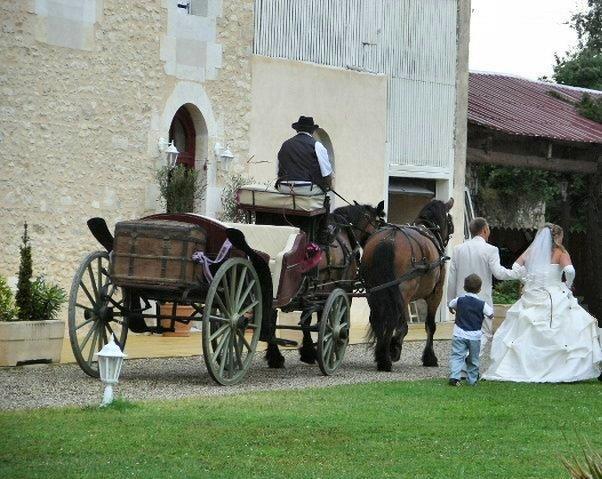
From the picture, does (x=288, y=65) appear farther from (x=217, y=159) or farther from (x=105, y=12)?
(x=105, y=12)

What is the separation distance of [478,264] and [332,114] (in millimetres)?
8102

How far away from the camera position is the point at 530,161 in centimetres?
2852

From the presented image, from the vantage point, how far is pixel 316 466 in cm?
916

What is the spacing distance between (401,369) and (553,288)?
2034 mm

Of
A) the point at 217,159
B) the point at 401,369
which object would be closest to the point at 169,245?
the point at 401,369

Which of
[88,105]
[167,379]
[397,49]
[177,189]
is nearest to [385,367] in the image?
[167,379]

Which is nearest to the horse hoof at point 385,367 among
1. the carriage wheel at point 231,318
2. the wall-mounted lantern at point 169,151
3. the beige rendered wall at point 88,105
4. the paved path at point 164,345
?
the paved path at point 164,345

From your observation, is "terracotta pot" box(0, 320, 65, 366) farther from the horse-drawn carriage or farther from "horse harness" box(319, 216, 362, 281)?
"horse harness" box(319, 216, 362, 281)

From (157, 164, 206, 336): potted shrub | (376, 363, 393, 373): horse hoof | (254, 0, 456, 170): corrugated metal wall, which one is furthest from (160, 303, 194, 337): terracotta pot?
(254, 0, 456, 170): corrugated metal wall

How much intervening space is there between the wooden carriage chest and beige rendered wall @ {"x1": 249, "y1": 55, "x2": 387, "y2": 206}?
8.87m

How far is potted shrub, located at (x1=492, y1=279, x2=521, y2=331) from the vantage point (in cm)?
2377

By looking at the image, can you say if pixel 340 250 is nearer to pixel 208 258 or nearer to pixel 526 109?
A: pixel 208 258

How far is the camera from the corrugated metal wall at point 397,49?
23438 mm

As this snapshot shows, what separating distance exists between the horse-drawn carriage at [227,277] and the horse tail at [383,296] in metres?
0.42
